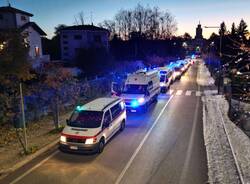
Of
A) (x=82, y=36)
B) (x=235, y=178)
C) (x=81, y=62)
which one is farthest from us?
(x=82, y=36)

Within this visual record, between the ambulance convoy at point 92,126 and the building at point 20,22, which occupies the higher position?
the building at point 20,22

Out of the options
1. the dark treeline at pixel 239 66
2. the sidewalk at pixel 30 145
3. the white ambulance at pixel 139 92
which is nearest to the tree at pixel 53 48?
the dark treeline at pixel 239 66

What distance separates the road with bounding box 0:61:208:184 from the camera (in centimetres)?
1047

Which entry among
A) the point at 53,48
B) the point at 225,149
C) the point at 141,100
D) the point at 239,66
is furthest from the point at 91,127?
the point at 53,48

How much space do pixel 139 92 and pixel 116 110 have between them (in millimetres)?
6486

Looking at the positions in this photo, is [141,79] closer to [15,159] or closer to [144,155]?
[144,155]

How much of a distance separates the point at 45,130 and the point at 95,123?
458 centimetres

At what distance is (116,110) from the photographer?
15.6 meters

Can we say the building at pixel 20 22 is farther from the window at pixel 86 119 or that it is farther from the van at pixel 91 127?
the window at pixel 86 119

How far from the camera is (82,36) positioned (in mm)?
68000

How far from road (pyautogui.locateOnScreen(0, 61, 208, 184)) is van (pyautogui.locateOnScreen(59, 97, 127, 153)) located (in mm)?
456

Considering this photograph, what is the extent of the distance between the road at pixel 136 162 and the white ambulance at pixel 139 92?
3348 millimetres

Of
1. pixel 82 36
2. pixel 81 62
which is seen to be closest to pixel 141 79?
pixel 81 62

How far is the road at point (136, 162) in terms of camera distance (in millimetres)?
10469
